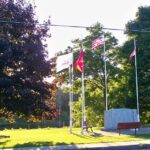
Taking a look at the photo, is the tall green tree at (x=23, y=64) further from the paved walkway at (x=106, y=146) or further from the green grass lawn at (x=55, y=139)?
the paved walkway at (x=106, y=146)

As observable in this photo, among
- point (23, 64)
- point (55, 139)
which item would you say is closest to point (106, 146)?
point (55, 139)

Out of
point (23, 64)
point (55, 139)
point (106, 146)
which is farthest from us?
point (23, 64)

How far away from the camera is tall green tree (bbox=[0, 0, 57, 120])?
25906 mm

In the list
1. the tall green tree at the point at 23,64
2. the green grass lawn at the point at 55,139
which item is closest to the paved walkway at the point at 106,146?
the green grass lawn at the point at 55,139

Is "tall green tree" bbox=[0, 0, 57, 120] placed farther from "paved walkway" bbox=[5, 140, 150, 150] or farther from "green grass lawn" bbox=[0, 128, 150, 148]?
"paved walkway" bbox=[5, 140, 150, 150]

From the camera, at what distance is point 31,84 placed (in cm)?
2673

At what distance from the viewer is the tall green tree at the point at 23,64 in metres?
25.9

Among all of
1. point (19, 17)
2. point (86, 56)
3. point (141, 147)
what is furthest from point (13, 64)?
point (86, 56)

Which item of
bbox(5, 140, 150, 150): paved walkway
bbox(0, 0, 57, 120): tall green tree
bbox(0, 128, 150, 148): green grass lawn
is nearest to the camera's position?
bbox(5, 140, 150, 150): paved walkway

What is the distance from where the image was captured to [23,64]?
2684 centimetres

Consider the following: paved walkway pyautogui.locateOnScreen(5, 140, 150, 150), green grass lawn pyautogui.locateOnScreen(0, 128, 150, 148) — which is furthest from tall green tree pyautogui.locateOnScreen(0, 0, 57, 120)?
paved walkway pyautogui.locateOnScreen(5, 140, 150, 150)

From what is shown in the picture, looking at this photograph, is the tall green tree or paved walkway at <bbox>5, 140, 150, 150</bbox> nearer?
paved walkway at <bbox>5, 140, 150, 150</bbox>

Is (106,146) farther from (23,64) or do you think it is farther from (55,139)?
(23,64)

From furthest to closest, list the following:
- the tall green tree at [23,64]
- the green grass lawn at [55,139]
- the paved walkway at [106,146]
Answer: the tall green tree at [23,64] → the green grass lawn at [55,139] → the paved walkway at [106,146]
